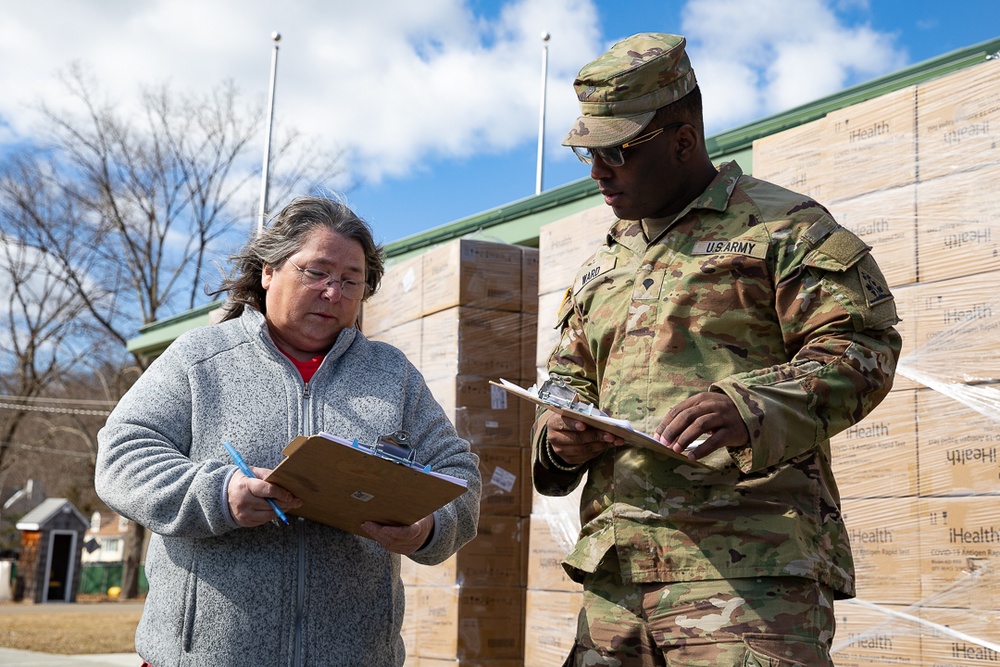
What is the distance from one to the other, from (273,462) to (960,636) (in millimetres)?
2061

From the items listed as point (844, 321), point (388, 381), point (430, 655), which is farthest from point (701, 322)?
point (430, 655)

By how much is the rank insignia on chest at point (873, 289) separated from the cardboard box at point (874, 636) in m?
1.64

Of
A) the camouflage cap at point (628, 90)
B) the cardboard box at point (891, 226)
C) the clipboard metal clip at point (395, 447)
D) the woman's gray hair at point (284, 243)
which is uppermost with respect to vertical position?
the cardboard box at point (891, 226)

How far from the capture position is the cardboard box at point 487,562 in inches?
209

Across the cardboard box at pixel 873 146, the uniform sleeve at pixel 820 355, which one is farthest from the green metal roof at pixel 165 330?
the uniform sleeve at pixel 820 355

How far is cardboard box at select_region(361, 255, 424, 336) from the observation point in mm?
5820

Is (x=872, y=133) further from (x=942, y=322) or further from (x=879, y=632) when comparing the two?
(x=879, y=632)

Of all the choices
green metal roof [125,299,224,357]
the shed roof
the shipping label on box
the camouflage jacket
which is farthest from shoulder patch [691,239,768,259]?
the shed roof

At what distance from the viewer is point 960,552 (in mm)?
3211

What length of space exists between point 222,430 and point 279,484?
0.31m

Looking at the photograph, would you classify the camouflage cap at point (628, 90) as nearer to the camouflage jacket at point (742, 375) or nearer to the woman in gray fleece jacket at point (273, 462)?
the camouflage jacket at point (742, 375)

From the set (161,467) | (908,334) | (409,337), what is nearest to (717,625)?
(161,467)

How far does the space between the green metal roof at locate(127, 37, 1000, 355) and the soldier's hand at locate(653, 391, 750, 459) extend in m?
3.53

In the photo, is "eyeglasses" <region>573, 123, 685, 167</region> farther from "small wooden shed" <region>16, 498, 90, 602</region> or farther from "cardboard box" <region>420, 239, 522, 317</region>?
"small wooden shed" <region>16, 498, 90, 602</region>
